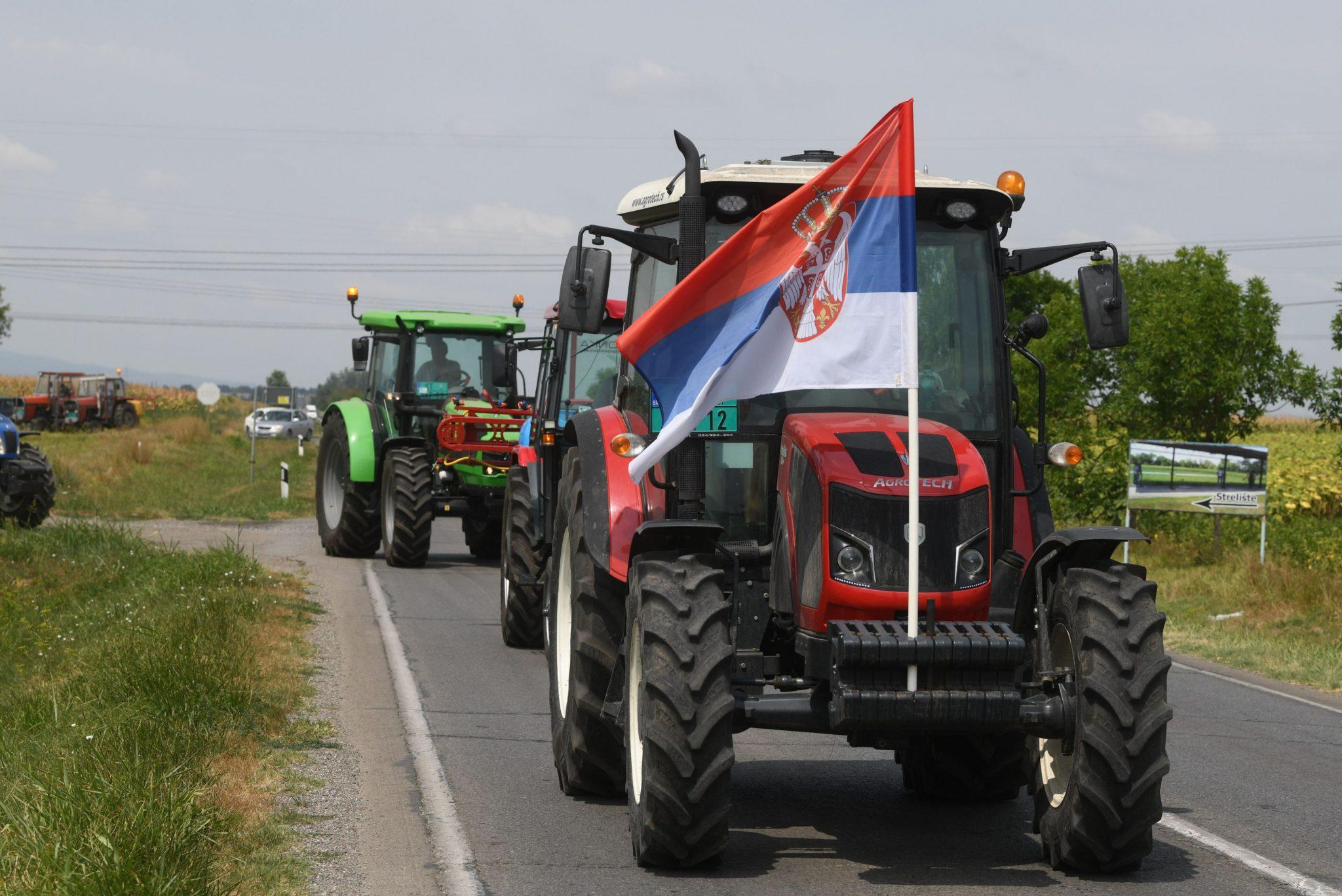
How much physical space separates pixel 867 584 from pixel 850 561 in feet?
0.36

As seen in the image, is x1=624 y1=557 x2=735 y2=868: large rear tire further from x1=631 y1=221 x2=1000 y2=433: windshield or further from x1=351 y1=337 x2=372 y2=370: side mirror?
x1=351 y1=337 x2=372 y2=370: side mirror

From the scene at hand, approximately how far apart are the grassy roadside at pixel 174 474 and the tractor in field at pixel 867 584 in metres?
18.3

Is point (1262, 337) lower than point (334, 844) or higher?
higher

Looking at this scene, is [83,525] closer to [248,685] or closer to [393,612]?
[393,612]

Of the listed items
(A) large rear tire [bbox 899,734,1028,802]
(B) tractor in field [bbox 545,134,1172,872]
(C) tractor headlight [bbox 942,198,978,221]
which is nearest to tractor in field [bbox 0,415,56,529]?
(B) tractor in field [bbox 545,134,1172,872]

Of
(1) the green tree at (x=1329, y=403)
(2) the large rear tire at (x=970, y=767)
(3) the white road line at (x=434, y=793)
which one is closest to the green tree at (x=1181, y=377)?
(1) the green tree at (x=1329, y=403)

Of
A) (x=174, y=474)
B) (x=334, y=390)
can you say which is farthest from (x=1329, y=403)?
(x=334, y=390)

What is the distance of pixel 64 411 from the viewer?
185 feet

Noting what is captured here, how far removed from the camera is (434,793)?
755cm

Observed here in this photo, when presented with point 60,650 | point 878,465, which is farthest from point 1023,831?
point 60,650

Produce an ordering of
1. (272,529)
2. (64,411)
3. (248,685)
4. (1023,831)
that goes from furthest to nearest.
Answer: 1. (64,411)
2. (272,529)
3. (248,685)
4. (1023,831)

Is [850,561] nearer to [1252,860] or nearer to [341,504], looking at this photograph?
[1252,860]

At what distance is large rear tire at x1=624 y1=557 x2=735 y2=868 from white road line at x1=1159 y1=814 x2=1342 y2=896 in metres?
2.22

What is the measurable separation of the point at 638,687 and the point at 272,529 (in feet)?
69.3
